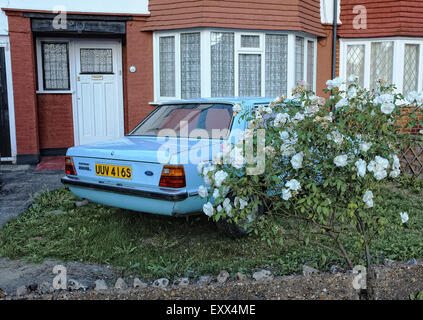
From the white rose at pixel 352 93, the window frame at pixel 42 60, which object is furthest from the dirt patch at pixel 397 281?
the window frame at pixel 42 60

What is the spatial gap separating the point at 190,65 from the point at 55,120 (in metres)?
3.41

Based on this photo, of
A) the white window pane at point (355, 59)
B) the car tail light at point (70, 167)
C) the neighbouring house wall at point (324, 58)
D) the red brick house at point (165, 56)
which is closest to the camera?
the car tail light at point (70, 167)

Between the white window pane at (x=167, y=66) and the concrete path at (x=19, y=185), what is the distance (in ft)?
10.2

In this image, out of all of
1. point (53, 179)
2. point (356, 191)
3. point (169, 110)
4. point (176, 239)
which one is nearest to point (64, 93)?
point (53, 179)

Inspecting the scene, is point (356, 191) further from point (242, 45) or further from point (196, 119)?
point (242, 45)

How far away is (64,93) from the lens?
1081 centimetres

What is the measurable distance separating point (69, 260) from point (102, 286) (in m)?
1.24

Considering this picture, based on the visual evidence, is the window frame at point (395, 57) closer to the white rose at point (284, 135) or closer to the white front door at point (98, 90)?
the white front door at point (98, 90)

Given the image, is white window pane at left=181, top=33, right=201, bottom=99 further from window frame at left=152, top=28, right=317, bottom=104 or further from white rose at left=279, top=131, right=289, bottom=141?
white rose at left=279, top=131, right=289, bottom=141

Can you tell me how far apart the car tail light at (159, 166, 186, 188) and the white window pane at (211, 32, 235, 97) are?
19.8 ft

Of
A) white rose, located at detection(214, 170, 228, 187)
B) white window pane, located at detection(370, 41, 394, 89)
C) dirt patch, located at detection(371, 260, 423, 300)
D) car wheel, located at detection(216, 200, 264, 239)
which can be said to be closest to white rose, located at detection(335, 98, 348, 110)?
white rose, located at detection(214, 170, 228, 187)

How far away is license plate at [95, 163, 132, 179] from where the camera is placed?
4625 millimetres

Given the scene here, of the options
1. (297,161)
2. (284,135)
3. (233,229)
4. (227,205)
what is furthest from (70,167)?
(297,161)

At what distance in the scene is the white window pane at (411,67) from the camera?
11.7 m
